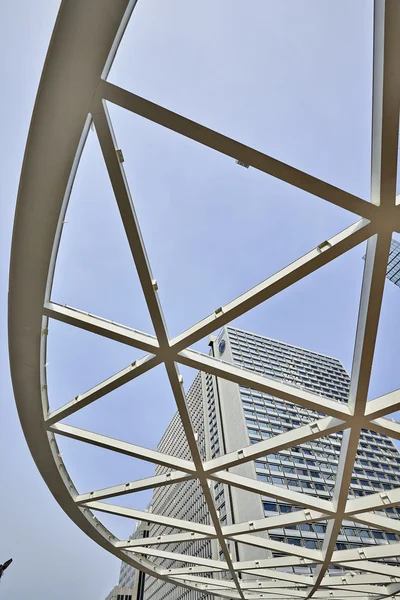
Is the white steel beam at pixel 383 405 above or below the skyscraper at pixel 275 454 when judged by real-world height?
below

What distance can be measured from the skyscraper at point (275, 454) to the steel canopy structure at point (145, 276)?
2147 cm

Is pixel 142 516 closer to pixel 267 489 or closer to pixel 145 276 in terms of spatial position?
pixel 267 489

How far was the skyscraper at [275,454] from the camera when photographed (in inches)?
1813

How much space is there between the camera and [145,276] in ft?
30.4

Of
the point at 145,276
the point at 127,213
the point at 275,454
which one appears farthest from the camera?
the point at 275,454

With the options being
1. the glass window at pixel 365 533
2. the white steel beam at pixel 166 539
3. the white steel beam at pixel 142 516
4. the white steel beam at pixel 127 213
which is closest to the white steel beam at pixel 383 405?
the white steel beam at pixel 127 213

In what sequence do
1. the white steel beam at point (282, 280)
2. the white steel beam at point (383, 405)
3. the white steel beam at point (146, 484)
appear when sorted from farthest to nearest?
the white steel beam at point (146, 484), the white steel beam at point (383, 405), the white steel beam at point (282, 280)

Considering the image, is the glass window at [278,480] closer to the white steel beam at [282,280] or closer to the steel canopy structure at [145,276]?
the steel canopy structure at [145,276]

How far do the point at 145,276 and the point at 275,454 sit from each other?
54364 mm

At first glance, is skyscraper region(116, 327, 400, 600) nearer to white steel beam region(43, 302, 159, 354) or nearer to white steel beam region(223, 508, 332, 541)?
white steel beam region(223, 508, 332, 541)

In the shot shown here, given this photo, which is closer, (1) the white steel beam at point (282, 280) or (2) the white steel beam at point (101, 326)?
(1) the white steel beam at point (282, 280)

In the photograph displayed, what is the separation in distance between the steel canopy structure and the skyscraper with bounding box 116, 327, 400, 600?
21.5m

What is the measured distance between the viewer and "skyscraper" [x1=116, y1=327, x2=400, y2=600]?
151ft

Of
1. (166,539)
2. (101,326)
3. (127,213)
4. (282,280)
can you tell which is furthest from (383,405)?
(166,539)
